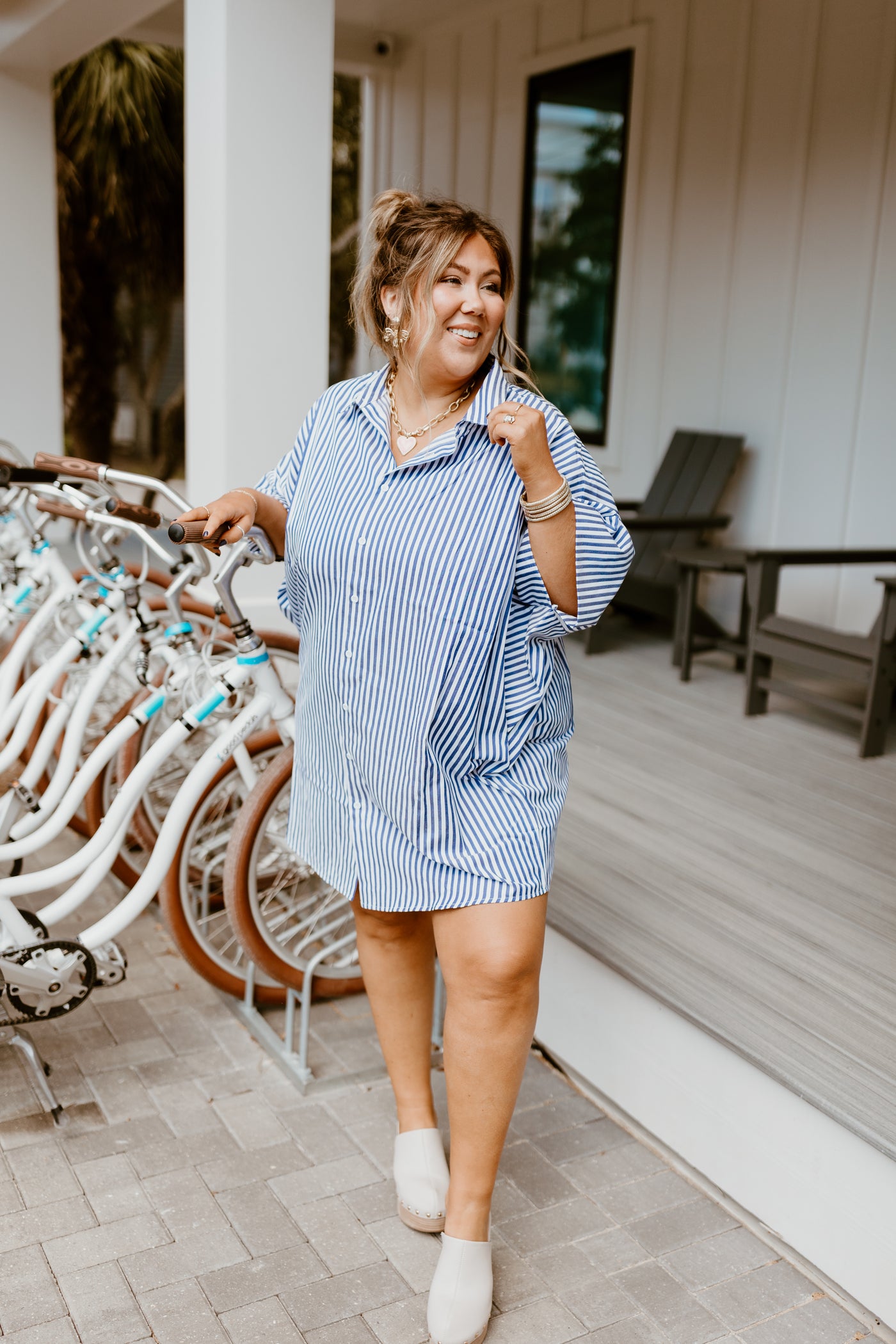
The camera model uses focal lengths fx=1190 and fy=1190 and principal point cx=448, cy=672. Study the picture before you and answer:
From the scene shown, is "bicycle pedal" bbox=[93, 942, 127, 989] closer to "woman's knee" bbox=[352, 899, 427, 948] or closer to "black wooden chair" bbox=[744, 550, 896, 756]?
"woman's knee" bbox=[352, 899, 427, 948]

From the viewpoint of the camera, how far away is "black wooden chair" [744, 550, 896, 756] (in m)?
3.67

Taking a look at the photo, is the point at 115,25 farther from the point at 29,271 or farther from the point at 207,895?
the point at 207,895

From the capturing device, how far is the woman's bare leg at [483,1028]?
1.82m

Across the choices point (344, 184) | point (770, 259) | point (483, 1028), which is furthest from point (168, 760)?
point (344, 184)

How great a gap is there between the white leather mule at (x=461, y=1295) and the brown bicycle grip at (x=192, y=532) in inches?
46.1

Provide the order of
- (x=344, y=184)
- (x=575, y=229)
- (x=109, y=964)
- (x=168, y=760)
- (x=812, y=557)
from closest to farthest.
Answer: (x=109, y=964) < (x=168, y=760) < (x=812, y=557) < (x=575, y=229) < (x=344, y=184)

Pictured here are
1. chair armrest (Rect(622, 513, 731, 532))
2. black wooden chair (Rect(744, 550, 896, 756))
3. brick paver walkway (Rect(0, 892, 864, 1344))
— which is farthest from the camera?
chair armrest (Rect(622, 513, 731, 532))

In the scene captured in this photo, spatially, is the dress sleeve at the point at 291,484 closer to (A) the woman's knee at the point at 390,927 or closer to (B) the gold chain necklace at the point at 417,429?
(B) the gold chain necklace at the point at 417,429

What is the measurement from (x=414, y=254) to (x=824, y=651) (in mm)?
2509

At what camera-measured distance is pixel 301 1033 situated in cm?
254

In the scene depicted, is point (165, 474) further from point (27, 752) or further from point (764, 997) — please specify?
point (764, 997)

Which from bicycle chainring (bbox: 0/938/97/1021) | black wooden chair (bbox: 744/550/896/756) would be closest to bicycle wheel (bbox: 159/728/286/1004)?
bicycle chainring (bbox: 0/938/97/1021)

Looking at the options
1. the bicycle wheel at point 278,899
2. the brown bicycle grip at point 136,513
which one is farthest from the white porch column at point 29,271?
the bicycle wheel at point 278,899

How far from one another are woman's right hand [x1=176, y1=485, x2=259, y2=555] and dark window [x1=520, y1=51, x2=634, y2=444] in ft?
13.6
